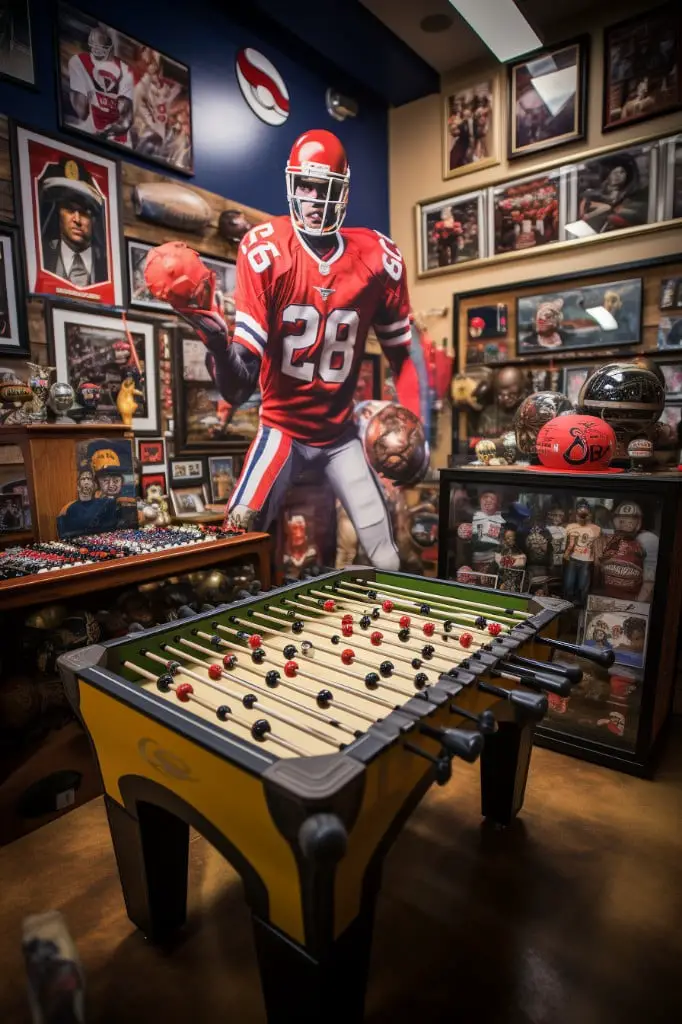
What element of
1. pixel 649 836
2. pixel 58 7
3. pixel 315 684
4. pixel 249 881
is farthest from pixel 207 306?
pixel 649 836

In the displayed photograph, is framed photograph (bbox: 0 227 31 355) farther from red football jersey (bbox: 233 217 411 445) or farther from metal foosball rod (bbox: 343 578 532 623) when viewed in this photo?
metal foosball rod (bbox: 343 578 532 623)

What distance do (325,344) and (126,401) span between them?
4.37 ft

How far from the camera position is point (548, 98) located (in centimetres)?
366

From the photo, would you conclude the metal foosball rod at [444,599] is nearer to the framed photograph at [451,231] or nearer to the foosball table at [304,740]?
the foosball table at [304,740]

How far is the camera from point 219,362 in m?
3.06

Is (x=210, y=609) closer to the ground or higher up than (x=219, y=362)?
closer to the ground

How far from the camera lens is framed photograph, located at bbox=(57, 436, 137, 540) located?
2.34 metres

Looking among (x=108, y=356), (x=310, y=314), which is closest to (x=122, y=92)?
(x=108, y=356)

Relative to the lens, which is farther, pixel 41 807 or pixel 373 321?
pixel 373 321

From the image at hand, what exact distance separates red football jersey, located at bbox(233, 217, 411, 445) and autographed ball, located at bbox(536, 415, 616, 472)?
1.57 meters

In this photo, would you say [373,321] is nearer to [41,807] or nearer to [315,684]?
[315,684]

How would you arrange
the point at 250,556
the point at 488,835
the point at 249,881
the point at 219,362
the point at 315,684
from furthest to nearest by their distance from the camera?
1. the point at 219,362
2. the point at 250,556
3. the point at 488,835
4. the point at 315,684
5. the point at 249,881

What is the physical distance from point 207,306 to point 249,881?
2.62 metres

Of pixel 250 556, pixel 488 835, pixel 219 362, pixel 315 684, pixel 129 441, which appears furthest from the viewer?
pixel 219 362
